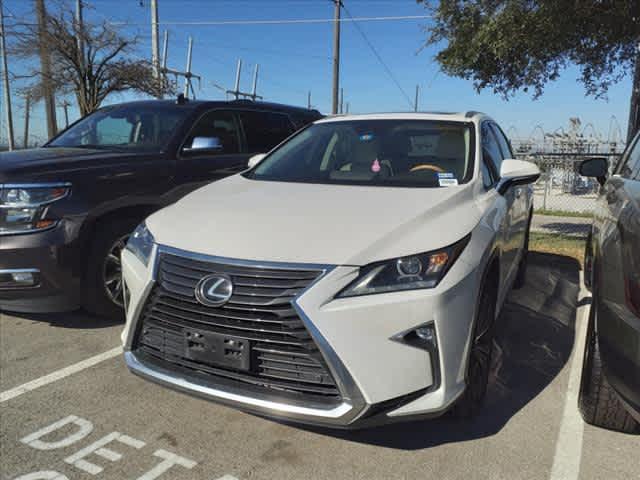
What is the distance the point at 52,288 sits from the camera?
3686 millimetres

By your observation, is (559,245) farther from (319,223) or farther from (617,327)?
(319,223)

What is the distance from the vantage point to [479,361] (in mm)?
2732

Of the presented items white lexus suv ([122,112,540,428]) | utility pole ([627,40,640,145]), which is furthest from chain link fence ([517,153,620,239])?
white lexus suv ([122,112,540,428])

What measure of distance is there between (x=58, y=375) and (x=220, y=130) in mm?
2745

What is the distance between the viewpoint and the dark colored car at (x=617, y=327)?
6.44 feet

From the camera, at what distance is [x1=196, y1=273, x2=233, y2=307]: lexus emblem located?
7.29 feet

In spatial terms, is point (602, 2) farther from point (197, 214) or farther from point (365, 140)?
point (197, 214)

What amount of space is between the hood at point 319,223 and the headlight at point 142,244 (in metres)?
0.05

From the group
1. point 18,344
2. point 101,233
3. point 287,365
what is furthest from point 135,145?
point 287,365

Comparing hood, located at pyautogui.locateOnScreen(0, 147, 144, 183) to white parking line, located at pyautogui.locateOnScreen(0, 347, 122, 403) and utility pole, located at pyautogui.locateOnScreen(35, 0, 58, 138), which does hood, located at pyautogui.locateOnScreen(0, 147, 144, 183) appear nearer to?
white parking line, located at pyautogui.locateOnScreen(0, 347, 122, 403)

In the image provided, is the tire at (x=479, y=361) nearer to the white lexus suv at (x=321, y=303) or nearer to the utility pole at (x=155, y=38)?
the white lexus suv at (x=321, y=303)

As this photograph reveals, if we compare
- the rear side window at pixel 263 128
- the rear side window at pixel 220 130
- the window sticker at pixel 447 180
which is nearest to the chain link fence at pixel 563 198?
the rear side window at pixel 263 128

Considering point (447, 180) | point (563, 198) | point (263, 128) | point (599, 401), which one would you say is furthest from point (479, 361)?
point (563, 198)

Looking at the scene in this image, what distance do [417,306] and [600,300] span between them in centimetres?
93
